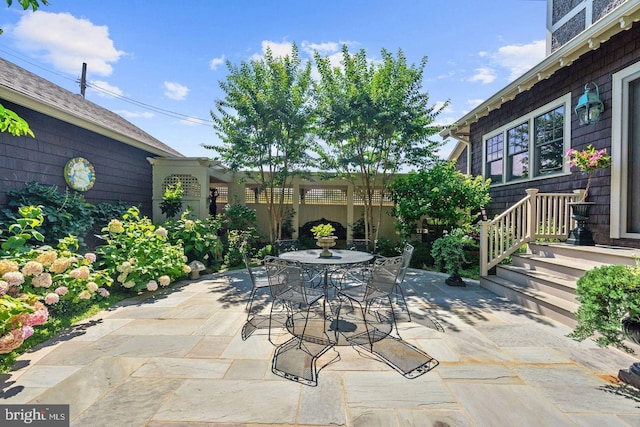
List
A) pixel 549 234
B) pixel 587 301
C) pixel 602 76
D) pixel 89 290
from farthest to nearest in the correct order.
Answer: pixel 549 234 → pixel 602 76 → pixel 89 290 → pixel 587 301

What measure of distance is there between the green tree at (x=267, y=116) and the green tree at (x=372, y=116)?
0.55 metres

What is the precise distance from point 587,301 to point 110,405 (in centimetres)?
363

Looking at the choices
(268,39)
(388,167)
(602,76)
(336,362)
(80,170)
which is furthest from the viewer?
(388,167)

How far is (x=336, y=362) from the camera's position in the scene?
2611 mm

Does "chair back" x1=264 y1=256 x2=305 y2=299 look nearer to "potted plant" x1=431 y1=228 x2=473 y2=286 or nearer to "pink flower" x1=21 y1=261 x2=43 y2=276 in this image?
"pink flower" x1=21 y1=261 x2=43 y2=276

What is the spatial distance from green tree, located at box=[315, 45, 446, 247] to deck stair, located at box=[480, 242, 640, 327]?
12.4ft

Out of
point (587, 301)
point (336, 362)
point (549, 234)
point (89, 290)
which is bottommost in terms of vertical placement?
point (336, 362)

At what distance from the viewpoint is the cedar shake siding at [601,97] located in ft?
14.5

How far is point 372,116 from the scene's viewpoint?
7102 millimetres

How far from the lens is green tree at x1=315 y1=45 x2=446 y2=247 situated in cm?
722

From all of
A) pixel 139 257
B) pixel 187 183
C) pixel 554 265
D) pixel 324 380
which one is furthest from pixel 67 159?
pixel 554 265

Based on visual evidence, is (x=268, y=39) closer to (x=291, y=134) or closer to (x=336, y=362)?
(x=291, y=134)

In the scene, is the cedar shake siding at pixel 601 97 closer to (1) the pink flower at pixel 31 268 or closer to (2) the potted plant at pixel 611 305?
(2) the potted plant at pixel 611 305

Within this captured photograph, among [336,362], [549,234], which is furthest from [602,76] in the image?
[336,362]
